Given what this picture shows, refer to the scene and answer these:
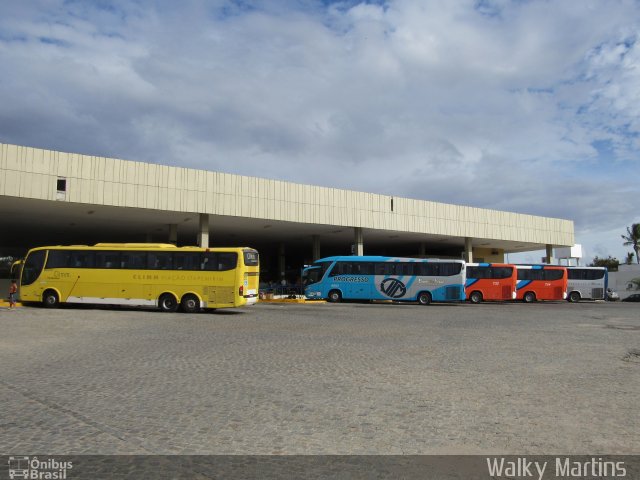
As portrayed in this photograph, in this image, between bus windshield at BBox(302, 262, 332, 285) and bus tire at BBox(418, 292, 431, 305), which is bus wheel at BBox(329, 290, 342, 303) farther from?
bus tire at BBox(418, 292, 431, 305)

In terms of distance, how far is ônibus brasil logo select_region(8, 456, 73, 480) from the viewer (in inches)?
167

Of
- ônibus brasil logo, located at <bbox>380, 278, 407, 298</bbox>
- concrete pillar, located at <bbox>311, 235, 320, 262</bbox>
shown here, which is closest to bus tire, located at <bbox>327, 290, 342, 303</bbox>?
ônibus brasil logo, located at <bbox>380, 278, 407, 298</bbox>

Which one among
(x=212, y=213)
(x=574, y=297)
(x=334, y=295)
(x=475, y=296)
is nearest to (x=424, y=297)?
(x=334, y=295)

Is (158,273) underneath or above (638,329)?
above

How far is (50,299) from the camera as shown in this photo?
2320cm

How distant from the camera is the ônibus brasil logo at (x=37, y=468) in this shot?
424cm

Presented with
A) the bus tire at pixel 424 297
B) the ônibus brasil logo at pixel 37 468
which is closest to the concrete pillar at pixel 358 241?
the bus tire at pixel 424 297

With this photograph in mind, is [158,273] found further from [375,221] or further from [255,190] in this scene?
[375,221]

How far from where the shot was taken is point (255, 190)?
→ 108 ft

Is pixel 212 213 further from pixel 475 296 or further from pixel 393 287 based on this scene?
pixel 475 296

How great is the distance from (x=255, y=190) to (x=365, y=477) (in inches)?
1162

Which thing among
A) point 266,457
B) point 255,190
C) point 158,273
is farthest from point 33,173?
point 266,457

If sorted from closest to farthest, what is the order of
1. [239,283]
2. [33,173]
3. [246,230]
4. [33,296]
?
1. [239,283]
2. [33,296]
3. [33,173]
4. [246,230]

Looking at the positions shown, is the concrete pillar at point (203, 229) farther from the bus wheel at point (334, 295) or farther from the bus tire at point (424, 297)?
the bus tire at point (424, 297)
